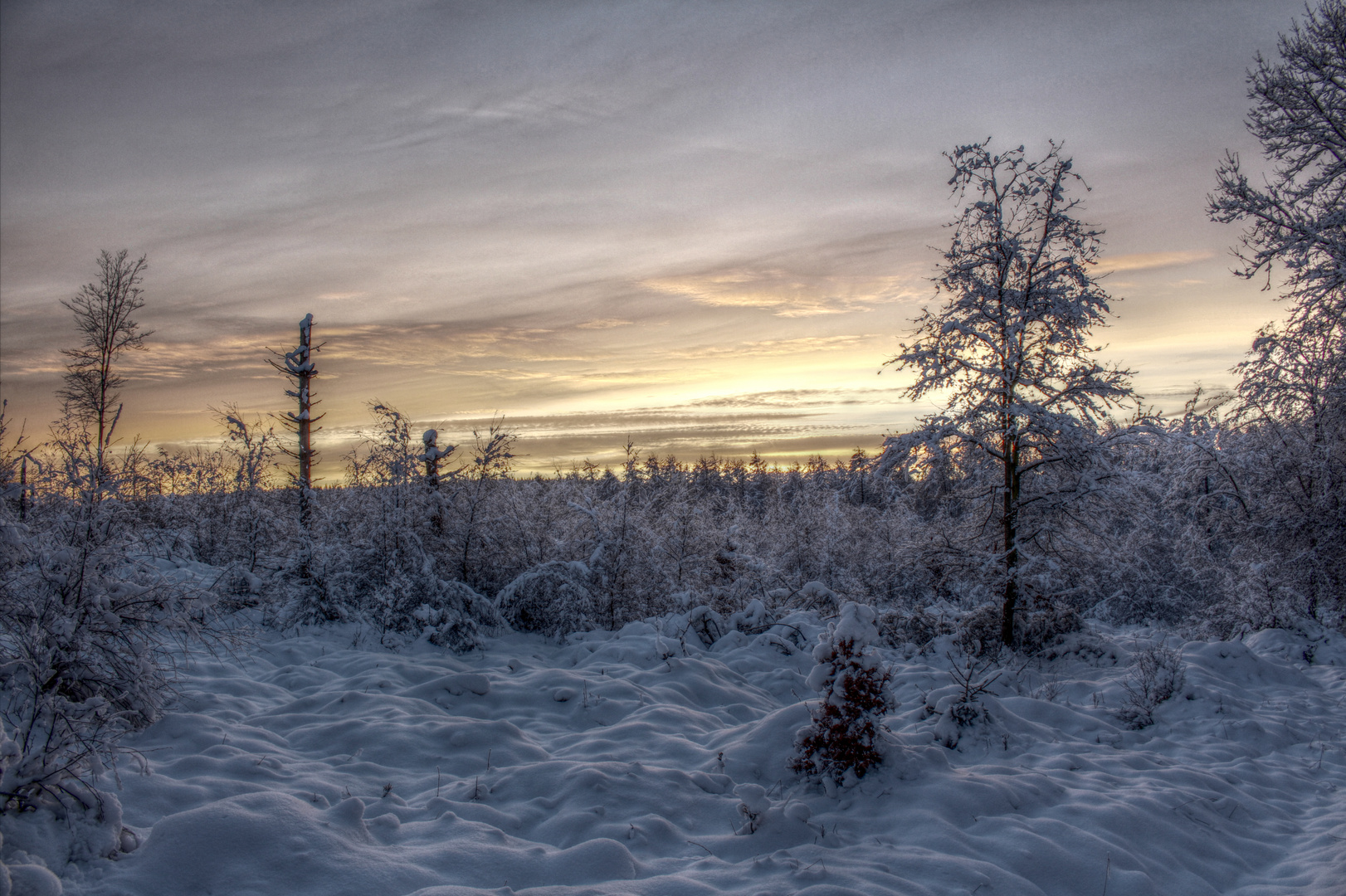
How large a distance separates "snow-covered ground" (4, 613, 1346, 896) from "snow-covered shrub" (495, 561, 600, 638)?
2640 millimetres

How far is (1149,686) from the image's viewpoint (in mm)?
8539

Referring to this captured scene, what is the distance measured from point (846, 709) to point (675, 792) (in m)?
1.66

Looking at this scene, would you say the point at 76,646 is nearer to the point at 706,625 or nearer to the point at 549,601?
the point at 549,601

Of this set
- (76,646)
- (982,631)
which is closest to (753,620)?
(982,631)

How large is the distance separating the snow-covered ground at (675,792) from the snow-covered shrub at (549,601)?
264 cm

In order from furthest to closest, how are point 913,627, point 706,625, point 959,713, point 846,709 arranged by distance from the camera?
point 913,627, point 706,625, point 959,713, point 846,709

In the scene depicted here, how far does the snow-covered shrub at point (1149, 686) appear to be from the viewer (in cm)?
807

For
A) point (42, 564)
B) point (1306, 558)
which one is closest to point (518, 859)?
point (42, 564)

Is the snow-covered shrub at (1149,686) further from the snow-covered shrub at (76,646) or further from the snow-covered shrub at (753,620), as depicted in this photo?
the snow-covered shrub at (76,646)

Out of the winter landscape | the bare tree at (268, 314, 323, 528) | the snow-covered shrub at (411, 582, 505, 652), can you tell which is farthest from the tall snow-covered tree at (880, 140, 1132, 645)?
the bare tree at (268, 314, 323, 528)

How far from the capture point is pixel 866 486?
10.9 metres

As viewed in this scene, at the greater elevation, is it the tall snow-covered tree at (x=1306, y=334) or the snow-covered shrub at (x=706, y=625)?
the tall snow-covered tree at (x=1306, y=334)

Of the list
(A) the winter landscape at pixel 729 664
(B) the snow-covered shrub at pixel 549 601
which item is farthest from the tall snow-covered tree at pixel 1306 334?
Result: (B) the snow-covered shrub at pixel 549 601

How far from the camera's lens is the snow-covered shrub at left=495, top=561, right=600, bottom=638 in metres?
12.1
